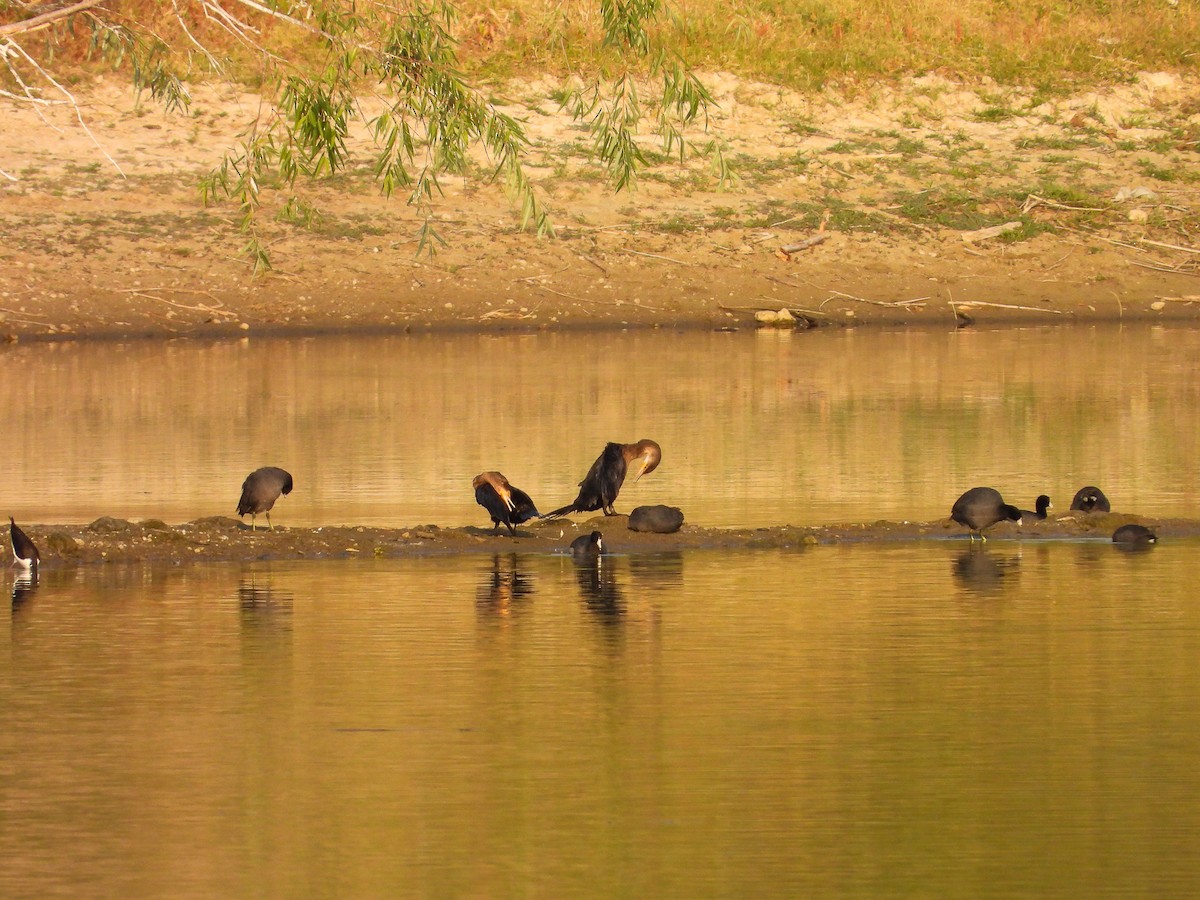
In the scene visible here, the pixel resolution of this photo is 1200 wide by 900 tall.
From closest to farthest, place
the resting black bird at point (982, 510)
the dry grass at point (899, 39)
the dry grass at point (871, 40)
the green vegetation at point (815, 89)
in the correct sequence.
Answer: the resting black bird at point (982, 510) → the green vegetation at point (815, 89) → the dry grass at point (871, 40) → the dry grass at point (899, 39)

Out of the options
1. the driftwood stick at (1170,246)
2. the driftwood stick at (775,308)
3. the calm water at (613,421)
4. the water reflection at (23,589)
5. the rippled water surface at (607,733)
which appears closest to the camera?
the rippled water surface at (607,733)

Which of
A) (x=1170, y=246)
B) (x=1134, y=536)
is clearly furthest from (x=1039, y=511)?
(x=1170, y=246)

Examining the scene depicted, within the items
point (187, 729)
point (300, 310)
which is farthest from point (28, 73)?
point (187, 729)

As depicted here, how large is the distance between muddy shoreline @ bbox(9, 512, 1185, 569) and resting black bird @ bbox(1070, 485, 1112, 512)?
0.12 m

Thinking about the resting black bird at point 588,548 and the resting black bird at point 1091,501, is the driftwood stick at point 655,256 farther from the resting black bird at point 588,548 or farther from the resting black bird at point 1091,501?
the resting black bird at point 588,548

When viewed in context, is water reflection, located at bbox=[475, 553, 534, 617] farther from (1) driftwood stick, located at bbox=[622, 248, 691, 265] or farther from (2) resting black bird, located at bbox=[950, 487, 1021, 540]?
(1) driftwood stick, located at bbox=[622, 248, 691, 265]

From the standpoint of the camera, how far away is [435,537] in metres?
12.9

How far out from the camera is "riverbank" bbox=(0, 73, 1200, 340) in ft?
A: 91.1

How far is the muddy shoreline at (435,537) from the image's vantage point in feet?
40.8

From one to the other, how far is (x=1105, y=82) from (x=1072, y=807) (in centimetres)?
2924

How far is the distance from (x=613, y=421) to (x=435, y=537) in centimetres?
627

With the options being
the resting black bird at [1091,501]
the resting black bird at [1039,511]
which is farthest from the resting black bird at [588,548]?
the resting black bird at [1091,501]

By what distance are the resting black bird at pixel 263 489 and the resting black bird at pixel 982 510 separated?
3.49 meters

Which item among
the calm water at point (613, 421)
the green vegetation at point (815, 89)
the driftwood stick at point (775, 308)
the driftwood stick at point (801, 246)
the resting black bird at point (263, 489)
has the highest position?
the green vegetation at point (815, 89)
